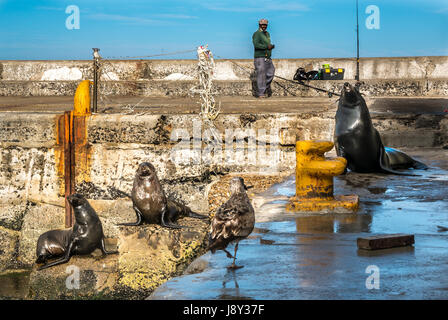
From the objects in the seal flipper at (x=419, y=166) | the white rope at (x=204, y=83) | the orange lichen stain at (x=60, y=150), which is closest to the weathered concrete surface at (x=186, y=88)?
the white rope at (x=204, y=83)

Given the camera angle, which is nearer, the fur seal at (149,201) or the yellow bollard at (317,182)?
the yellow bollard at (317,182)

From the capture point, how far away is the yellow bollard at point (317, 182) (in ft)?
17.4

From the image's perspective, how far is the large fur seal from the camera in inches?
282

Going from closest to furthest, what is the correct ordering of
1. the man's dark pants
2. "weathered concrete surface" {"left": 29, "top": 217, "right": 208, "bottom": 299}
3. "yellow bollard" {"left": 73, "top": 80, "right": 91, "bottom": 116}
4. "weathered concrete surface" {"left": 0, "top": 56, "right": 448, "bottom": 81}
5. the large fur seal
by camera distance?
1. "weathered concrete surface" {"left": 29, "top": 217, "right": 208, "bottom": 299}
2. the large fur seal
3. "yellow bollard" {"left": 73, "top": 80, "right": 91, "bottom": 116}
4. the man's dark pants
5. "weathered concrete surface" {"left": 0, "top": 56, "right": 448, "bottom": 81}

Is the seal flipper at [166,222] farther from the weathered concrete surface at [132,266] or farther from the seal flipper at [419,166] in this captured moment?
the seal flipper at [419,166]

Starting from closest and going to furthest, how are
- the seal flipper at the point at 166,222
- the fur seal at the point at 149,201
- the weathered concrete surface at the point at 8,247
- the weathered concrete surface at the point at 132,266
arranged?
the weathered concrete surface at the point at 132,266
the seal flipper at the point at 166,222
the fur seal at the point at 149,201
the weathered concrete surface at the point at 8,247

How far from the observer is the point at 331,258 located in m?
3.78

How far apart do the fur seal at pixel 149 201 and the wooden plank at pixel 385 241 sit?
3680 mm

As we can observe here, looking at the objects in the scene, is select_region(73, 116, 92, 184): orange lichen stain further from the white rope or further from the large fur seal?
the large fur seal

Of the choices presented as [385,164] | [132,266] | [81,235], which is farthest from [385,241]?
[81,235]

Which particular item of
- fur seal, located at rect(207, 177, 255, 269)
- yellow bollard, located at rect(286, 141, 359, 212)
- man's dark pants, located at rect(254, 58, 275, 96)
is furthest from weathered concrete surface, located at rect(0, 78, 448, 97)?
fur seal, located at rect(207, 177, 255, 269)

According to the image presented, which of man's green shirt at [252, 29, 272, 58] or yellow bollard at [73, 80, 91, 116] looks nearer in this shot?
yellow bollard at [73, 80, 91, 116]

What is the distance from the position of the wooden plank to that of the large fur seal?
308 cm
